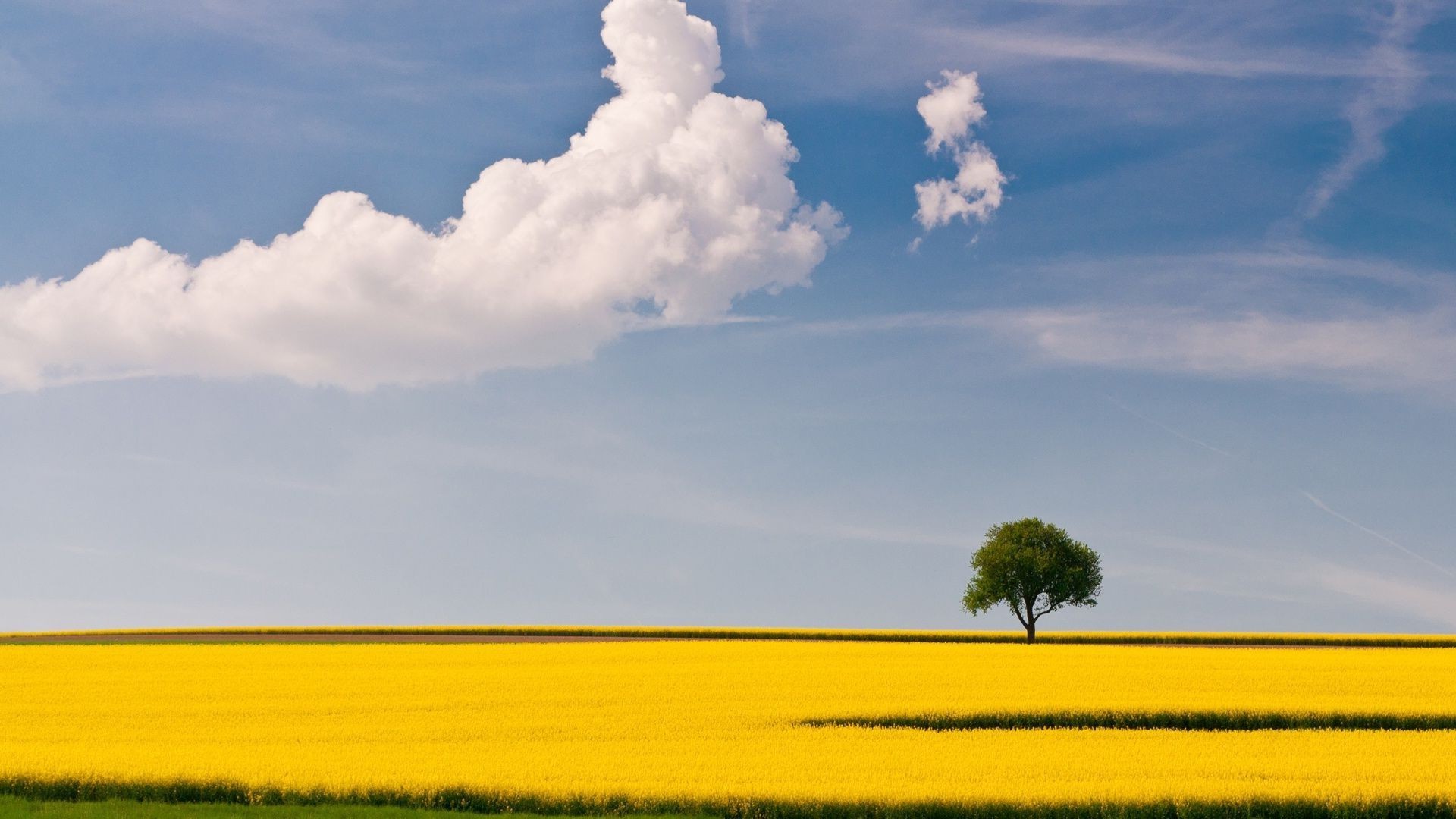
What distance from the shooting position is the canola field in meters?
22.7

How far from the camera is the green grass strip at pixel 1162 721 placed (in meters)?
33.8

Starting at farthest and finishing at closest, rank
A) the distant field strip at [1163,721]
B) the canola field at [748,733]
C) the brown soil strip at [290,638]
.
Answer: the brown soil strip at [290,638]
the distant field strip at [1163,721]
the canola field at [748,733]

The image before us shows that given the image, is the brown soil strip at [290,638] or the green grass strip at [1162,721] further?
the brown soil strip at [290,638]

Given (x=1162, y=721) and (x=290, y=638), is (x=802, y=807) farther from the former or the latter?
(x=290, y=638)

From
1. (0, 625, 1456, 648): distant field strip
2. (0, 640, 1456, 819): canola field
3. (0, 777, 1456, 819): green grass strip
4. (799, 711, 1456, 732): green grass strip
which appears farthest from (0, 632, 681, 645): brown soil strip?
(0, 777, 1456, 819): green grass strip

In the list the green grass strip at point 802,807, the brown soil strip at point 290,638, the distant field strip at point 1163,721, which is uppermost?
the brown soil strip at point 290,638

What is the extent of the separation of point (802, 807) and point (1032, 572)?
64.4m

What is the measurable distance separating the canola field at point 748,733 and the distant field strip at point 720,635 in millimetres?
25587

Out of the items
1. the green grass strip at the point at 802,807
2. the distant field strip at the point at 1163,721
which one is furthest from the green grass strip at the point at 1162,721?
the green grass strip at the point at 802,807

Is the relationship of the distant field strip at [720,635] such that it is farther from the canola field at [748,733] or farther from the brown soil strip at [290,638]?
the canola field at [748,733]

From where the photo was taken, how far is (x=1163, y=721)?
3541 centimetres

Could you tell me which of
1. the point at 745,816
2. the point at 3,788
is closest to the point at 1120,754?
the point at 745,816

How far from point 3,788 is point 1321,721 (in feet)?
114

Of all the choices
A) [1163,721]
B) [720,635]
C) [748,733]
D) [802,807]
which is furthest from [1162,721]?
[720,635]
